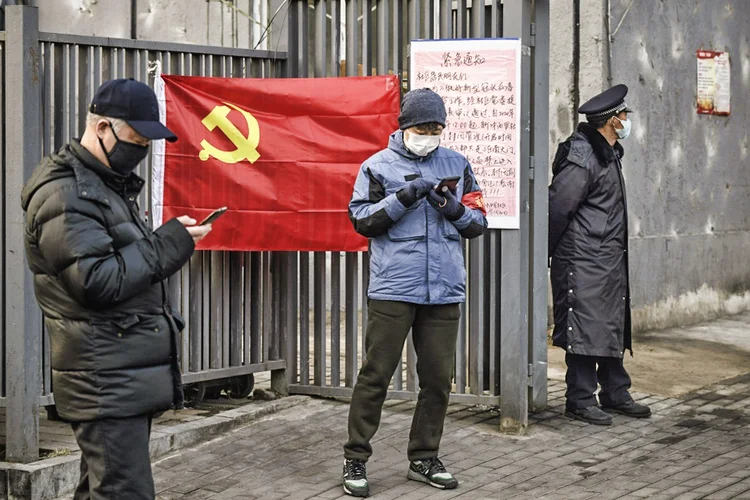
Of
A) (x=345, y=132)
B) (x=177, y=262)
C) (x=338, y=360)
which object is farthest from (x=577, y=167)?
(x=177, y=262)

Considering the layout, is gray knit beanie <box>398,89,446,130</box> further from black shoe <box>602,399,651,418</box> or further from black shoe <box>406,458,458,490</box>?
black shoe <box>602,399,651,418</box>

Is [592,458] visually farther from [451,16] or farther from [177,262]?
[177,262]

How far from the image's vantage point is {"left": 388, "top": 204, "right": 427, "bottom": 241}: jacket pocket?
607 centimetres

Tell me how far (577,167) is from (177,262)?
13.7 feet

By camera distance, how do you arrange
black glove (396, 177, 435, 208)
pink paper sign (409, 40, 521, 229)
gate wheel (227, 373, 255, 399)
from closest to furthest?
black glove (396, 177, 435, 208)
pink paper sign (409, 40, 521, 229)
gate wheel (227, 373, 255, 399)

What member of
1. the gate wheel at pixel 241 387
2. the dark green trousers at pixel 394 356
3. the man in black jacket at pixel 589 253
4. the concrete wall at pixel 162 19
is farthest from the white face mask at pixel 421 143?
the concrete wall at pixel 162 19

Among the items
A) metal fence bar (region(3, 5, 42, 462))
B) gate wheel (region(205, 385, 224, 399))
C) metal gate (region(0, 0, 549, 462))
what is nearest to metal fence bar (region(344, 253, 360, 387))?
metal gate (region(0, 0, 549, 462))

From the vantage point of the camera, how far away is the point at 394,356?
6.18 meters

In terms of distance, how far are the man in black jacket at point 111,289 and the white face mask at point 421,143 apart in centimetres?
209

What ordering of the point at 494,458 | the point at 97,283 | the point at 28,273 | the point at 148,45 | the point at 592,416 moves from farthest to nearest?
the point at 592,416 → the point at 148,45 → the point at 494,458 → the point at 28,273 → the point at 97,283

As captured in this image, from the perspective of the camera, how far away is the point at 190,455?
688 centimetres

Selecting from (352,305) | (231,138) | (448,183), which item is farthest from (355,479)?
(231,138)

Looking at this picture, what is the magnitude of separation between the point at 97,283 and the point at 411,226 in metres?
2.40

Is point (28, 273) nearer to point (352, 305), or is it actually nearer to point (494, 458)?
point (352, 305)
